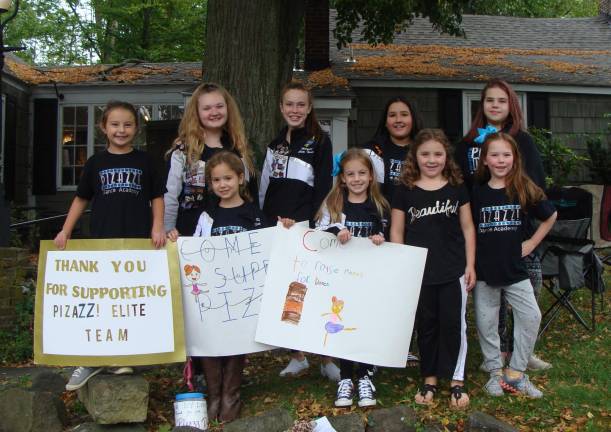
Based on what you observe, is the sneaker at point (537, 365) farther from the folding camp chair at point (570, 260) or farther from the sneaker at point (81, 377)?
the sneaker at point (81, 377)

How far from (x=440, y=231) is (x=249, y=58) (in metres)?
2.76

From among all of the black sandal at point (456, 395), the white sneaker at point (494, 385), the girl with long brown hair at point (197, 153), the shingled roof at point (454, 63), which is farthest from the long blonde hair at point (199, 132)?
the shingled roof at point (454, 63)

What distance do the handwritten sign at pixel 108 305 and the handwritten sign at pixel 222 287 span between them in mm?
103

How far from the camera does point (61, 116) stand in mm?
13211

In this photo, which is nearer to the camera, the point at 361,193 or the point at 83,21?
the point at 361,193

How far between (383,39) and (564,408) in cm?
859

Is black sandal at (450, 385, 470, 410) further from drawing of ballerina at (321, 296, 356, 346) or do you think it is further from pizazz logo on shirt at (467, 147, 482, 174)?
pizazz logo on shirt at (467, 147, 482, 174)

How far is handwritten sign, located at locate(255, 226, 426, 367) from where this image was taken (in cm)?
395

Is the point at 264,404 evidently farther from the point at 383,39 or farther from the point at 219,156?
the point at 383,39

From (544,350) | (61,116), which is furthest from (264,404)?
(61,116)

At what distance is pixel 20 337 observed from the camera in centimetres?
582

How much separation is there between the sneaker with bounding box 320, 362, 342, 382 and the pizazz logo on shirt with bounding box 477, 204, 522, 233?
1.39m

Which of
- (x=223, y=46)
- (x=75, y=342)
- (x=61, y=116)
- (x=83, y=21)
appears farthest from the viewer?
(x=83, y=21)

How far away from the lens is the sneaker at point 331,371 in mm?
4414
